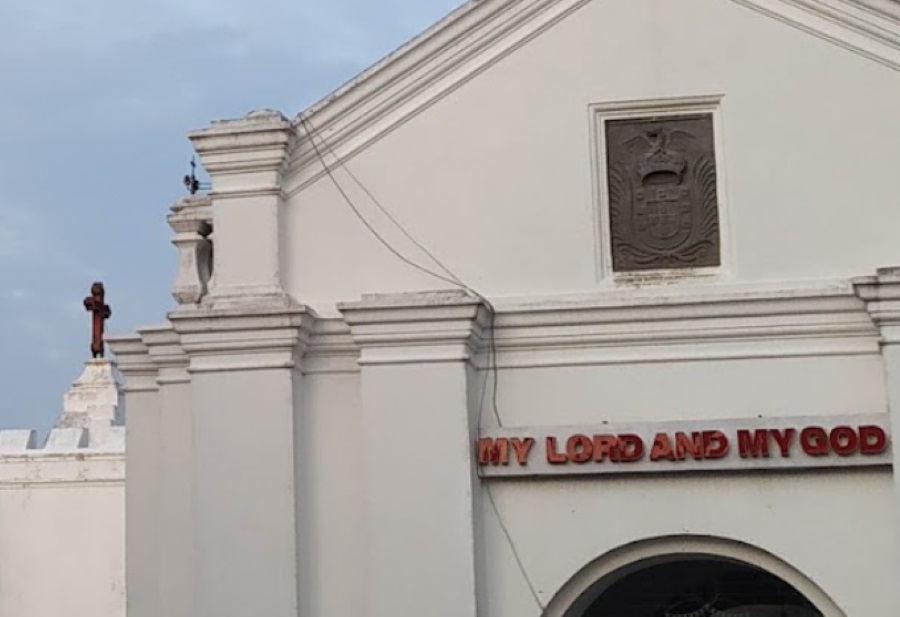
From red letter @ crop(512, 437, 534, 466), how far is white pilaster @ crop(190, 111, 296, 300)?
207 centimetres


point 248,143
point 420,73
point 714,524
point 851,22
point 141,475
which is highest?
point 851,22

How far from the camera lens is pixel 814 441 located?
927 centimetres

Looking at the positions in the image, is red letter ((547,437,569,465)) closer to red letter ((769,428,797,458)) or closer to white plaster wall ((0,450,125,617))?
red letter ((769,428,797,458))

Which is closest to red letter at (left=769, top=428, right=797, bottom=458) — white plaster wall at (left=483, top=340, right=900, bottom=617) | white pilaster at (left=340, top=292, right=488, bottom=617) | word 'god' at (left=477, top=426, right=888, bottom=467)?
word 'god' at (left=477, top=426, right=888, bottom=467)

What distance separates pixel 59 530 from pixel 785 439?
10030 millimetres

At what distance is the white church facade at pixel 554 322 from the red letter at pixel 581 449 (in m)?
0.02

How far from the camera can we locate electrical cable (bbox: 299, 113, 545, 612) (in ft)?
31.9

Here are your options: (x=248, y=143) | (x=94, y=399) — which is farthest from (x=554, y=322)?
(x=94, y=399)

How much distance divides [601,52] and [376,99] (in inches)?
65.5

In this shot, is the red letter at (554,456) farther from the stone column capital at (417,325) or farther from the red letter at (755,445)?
the red letter at (755,445)

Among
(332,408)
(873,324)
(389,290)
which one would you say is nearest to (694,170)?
(873,324)

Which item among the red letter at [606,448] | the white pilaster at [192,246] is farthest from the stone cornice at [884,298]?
the white pilaster at [192,246]

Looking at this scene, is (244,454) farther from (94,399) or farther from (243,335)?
(94,399)

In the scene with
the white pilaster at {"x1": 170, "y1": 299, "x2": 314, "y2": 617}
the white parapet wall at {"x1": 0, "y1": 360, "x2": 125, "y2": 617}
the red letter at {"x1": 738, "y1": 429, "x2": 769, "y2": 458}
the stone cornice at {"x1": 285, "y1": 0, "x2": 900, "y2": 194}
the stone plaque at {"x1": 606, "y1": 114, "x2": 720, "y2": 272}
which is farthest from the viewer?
the white parapet wall at {"x1": 0, "y1": 360, "x2": 125, "y2": 617}
